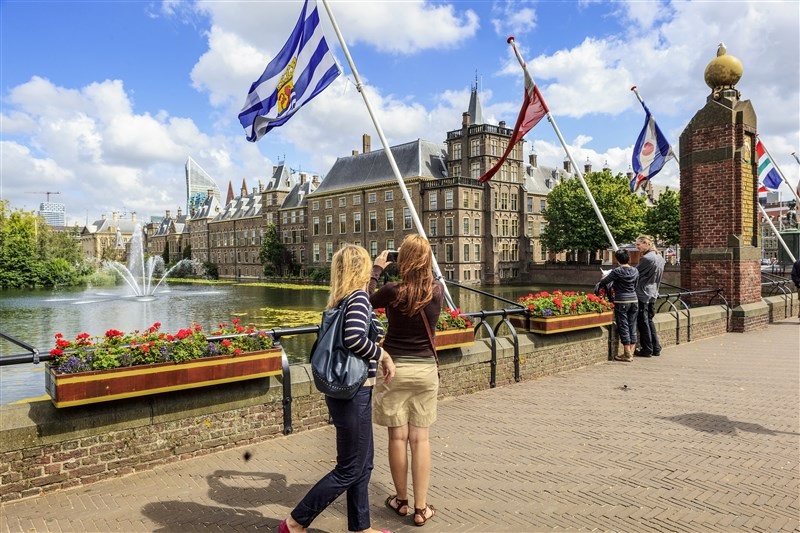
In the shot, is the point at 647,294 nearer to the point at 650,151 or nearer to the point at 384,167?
the point at 650,151

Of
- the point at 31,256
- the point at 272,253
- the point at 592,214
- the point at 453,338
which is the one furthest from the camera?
the point at 272,253

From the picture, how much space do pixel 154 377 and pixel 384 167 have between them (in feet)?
200

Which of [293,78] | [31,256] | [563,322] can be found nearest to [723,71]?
[563,322]

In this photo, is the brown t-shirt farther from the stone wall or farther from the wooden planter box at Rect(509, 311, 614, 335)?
the wooden planter box at Rect(509, 311, 614, 335)

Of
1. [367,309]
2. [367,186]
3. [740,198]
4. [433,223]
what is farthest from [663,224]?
[367,309]

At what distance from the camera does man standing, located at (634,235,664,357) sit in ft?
35.1

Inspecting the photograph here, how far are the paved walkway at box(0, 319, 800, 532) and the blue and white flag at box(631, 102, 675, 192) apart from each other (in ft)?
28.1

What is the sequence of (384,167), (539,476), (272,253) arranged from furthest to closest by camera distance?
(272,253)
(384,167)
(539,476)

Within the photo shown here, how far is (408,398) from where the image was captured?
4.17 metres

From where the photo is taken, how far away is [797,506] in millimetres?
Result: 4340

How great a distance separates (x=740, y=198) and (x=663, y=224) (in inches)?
1923

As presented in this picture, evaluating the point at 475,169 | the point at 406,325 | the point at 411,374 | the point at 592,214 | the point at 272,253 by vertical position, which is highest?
the point at 475,169

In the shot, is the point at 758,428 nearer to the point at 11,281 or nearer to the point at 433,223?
the point at 433,223

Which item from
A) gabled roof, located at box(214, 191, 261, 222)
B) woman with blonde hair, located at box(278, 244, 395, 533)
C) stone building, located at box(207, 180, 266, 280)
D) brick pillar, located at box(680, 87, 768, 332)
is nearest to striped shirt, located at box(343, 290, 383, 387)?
woman with blonde hair, located at box(278, 244, 395, 533)
